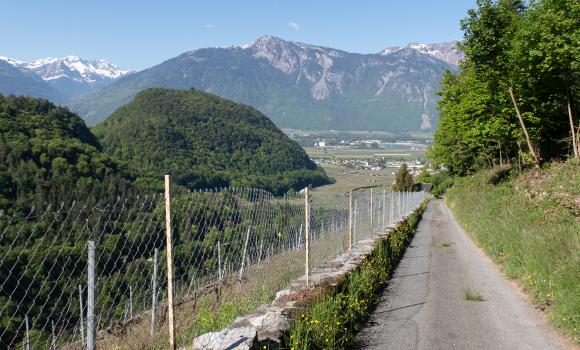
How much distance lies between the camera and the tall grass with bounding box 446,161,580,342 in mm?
6781

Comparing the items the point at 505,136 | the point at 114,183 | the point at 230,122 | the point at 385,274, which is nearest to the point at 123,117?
the point at 230,122

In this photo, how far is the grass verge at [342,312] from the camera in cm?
532

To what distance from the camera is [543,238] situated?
8.82 m

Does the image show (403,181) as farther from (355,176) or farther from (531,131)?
(355,176)

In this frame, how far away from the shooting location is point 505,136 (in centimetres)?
2495

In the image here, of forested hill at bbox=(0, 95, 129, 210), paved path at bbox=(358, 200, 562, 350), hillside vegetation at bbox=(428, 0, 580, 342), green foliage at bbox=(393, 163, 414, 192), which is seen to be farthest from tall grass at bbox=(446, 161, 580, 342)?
green foliage at bbox=(393, 163, 414, 192)

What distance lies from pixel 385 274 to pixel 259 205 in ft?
10.6

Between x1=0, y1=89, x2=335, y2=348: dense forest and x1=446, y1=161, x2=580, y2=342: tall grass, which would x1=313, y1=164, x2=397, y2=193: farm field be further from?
x1=446, y1=161, x2=580, y2=342: tall grass

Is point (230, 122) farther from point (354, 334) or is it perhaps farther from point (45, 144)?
point (354, 334)

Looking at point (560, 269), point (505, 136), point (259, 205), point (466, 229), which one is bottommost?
point (466, 229)

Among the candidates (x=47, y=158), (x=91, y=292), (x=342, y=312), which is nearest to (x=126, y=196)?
(x=91, y=292)

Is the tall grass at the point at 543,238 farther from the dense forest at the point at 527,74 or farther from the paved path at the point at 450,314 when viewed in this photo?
the dense forest at the point at 527,74

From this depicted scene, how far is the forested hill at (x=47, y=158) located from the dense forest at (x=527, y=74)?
22.5m

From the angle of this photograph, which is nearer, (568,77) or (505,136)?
(568,77)
